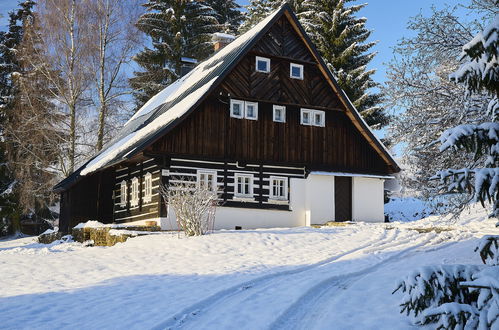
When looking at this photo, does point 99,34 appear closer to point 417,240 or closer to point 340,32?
point 340,32

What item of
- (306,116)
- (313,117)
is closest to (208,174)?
(306,116)

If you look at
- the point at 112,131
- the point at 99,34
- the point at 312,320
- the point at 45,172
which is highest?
the point at 99,34

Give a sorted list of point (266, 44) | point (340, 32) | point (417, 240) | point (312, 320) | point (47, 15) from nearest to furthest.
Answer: point (312, 320) → point (417, 240) → point (266, 44) → point (47, 15) → point (340, 32)

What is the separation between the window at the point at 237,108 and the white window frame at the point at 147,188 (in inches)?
159

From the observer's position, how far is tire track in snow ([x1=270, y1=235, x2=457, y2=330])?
741 cm

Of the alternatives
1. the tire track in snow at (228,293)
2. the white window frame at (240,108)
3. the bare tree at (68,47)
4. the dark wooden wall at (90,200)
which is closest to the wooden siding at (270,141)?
the white window frame at (240,108)

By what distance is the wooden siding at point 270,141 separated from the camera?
20.5m

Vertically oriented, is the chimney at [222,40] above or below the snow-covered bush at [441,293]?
above

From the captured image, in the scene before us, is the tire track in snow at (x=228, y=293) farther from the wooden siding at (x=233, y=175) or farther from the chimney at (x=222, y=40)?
the chimney at (x=222, y=40)

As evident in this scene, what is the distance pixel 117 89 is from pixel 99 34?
302 centimetres

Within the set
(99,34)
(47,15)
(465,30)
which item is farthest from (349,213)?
(47,15)

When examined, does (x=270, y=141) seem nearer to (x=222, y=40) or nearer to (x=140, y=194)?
(x=140, y=194)

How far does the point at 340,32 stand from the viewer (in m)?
32.8

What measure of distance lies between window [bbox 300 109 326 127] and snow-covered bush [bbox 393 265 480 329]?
1730 centimetres
